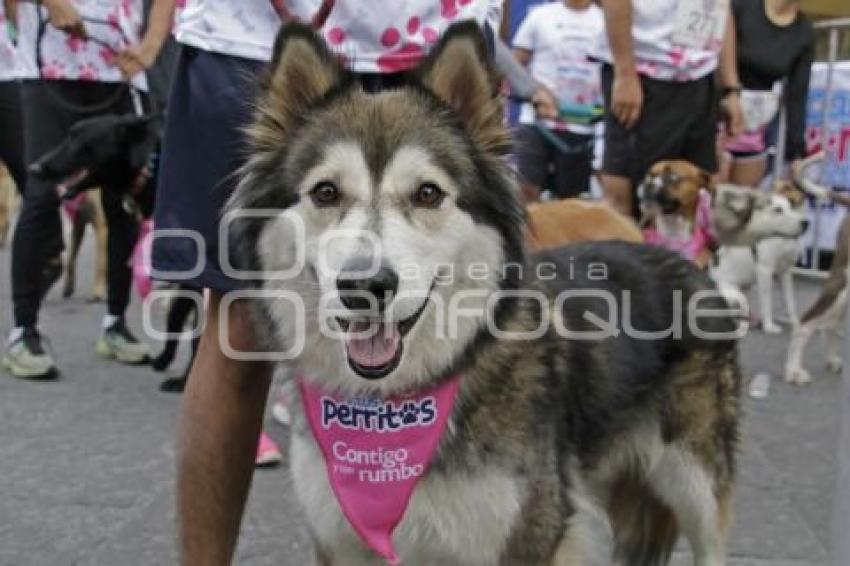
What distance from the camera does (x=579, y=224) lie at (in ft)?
14.6

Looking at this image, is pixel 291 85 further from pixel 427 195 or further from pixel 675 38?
pixel 675 38

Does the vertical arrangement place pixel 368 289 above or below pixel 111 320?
above

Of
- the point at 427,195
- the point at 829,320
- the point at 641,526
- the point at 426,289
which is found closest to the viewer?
the point at 426,289

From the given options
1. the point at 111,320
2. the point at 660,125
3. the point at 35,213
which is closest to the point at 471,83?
the point at 660,125

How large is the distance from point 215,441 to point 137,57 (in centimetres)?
278

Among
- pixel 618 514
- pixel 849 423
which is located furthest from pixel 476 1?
pixel 618 514

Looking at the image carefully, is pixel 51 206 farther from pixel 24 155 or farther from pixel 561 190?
pixel 561 190

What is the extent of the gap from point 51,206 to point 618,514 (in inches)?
132

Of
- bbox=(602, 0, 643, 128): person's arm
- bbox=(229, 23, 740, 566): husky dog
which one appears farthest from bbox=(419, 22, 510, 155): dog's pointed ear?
bbox=(602, 0, 643, 128): person's arm

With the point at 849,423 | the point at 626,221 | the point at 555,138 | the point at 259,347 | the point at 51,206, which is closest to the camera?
the point at 849,423

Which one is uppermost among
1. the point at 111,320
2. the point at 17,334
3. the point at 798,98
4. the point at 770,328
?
the point at 798,98

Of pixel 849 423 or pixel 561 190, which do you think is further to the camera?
pixel 561 190

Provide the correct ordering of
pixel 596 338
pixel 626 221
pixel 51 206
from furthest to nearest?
pixel 51 206 → pixel 626 221 → pixel 596 338

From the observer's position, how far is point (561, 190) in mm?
6809
